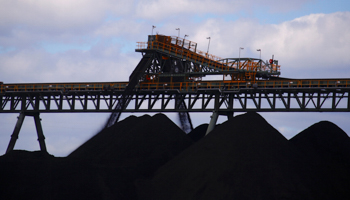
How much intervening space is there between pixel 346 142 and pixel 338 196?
10.4m

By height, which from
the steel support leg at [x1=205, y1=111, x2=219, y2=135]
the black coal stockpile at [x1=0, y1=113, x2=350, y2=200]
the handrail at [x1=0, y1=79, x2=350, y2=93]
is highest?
the handrail at [x1=0, y1=79, x2=350, y2=93]

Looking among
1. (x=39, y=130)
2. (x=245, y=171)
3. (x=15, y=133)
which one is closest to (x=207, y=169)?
(x=245, y=171)

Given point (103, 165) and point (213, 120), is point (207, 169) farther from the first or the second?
point (213, 120)

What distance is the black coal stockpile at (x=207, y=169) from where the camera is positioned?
106 ft

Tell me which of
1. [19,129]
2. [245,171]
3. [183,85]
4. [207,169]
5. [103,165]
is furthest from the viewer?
[19,129]

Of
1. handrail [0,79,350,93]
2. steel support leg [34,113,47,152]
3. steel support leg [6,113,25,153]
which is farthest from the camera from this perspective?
steel support leg [34,113,47,152]

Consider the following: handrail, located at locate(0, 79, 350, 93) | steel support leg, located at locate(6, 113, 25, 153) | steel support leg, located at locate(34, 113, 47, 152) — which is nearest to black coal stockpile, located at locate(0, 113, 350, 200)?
handrail, located at locate(0, 79, 350, 93)

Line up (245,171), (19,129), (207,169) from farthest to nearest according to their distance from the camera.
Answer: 1. (19,129)
2. (207,169)
3. (245,171)

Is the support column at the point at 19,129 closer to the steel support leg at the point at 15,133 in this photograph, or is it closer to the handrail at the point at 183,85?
the steel support leg at the point at 15,133

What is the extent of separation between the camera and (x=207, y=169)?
113ft

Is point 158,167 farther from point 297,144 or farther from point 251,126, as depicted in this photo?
point 297,144

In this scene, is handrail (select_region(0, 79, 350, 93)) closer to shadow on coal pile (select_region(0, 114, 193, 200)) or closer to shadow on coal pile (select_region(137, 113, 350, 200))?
shadow on coal pile (select_region(0, 114, 193, 200))

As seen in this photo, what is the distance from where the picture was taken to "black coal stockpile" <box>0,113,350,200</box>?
1268 inches

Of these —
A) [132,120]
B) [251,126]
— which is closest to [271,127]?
[251,126]
